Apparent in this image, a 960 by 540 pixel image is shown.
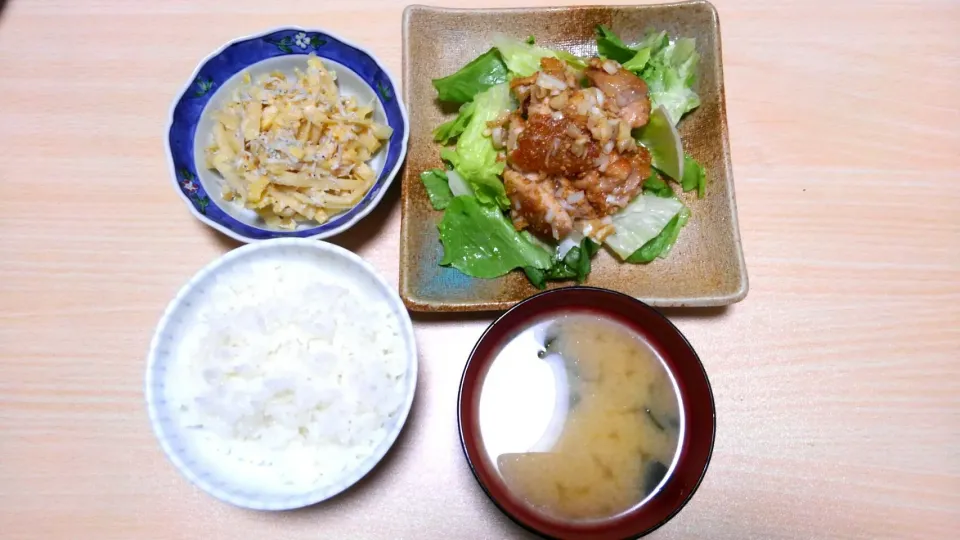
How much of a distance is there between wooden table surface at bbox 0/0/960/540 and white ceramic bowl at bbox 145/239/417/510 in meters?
0.31

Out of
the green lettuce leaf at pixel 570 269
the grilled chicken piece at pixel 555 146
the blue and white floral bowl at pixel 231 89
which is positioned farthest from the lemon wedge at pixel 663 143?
the blue and white floral bowl at pixel 231 89

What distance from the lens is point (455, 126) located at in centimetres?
208

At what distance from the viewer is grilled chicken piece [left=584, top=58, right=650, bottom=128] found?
6.64ft

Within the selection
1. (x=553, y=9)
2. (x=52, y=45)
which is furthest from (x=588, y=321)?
(x=52, y=45)

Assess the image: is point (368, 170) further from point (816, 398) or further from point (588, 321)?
point (816, 398)

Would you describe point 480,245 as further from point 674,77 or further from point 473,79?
point 674,77

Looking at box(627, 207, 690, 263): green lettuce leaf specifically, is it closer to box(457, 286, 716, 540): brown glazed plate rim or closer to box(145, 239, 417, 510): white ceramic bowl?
box(457, 286, 716, 540): brown glazed plate rim

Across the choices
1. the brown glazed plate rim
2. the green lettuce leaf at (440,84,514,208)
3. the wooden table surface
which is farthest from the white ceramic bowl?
the green lettuce leaf at (440,84,514,208)

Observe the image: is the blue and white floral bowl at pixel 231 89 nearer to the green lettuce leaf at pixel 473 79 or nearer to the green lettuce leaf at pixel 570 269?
the green lettuce leaf at pixel 473 79

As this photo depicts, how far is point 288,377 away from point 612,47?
1.59 metres

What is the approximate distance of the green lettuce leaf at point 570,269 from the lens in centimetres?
191

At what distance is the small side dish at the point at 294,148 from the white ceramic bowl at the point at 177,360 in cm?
23

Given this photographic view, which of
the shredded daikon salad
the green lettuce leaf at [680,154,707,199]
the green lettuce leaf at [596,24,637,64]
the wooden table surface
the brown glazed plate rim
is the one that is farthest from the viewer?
the green lettuce leaf at [596,24,637,64]

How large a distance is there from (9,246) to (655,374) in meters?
2.18
